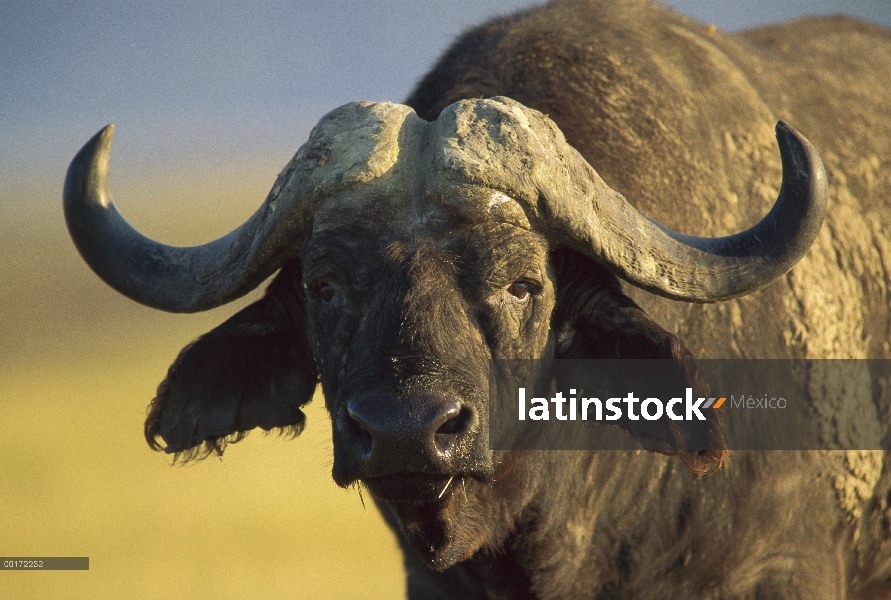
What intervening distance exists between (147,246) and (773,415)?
8.98 ft

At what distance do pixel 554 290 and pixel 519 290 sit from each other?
0.74ft

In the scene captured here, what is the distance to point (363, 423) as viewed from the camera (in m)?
2.81

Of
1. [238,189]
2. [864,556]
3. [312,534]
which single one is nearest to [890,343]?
[864,556]

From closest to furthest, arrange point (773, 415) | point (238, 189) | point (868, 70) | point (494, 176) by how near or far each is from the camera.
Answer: point (494, 176) → point (773, 415) → point (868, 70) → point (238, 189)

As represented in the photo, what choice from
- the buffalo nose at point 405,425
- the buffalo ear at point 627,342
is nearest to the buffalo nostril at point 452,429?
the buffalo nose at point 405,425

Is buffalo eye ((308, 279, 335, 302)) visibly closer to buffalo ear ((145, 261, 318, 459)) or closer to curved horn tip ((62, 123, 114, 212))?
buffalo ear ((145, 261, 318, 459))

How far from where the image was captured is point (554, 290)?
355 cm

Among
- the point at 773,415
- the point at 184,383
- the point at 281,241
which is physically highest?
the point at 281,241

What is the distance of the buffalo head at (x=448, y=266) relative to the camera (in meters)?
3.03

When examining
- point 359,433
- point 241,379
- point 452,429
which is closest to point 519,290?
point 452,429

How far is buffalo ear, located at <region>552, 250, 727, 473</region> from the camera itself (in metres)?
3.39

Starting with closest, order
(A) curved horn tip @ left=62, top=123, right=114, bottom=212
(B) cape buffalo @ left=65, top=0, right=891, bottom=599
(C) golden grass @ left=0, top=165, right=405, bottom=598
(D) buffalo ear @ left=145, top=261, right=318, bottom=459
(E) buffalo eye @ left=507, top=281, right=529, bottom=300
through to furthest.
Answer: (B) cape buffalo @ left=65, top=0, right=891, bottom=599
(E) buffalo eye @ left=507, top=281, right=529, bottom=300
(A) curved horn tip @ left=62, top=123, right=114, bottom=212
(D) buffalo ear @ left=145, top=261, right=318, bottom=459
(C) golden grass @ left=0, top=165, right=405, bottom=598

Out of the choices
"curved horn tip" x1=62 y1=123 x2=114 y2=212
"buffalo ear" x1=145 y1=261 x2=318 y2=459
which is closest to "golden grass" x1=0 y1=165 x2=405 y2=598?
"buffalo ear" x1=145 y1=261 x2=318 y2=459

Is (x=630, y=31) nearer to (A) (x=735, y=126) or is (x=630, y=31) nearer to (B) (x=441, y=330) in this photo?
(A) (x=735, y=126)
